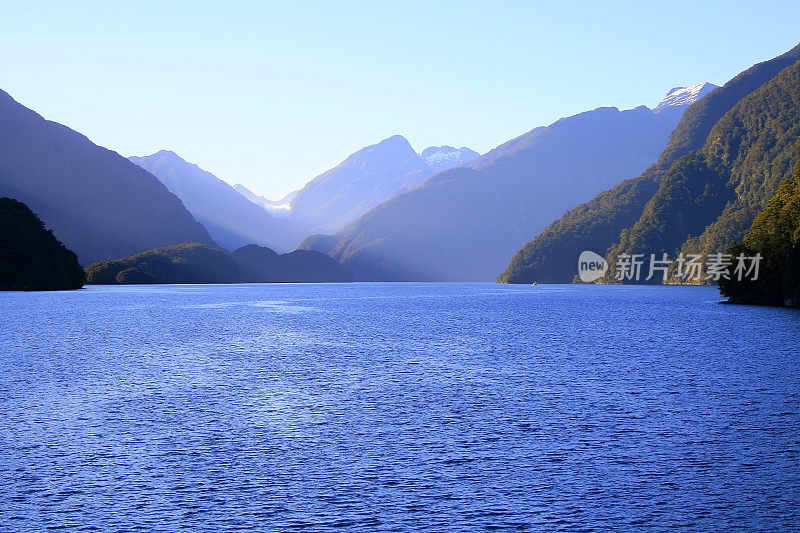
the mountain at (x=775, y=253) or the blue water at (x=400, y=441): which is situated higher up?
the mountain at (x=775, y=253)

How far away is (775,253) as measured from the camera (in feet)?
474

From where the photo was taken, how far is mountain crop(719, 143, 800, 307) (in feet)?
460

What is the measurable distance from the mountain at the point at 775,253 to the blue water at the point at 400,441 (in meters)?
82.8

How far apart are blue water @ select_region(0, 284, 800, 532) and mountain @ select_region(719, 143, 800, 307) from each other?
82803mm

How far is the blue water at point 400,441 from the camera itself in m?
20.5

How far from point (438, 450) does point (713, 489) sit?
10.1 metres

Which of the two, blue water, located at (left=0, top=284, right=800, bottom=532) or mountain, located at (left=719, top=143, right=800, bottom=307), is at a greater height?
mountain, located at (left=719, top=143, right=800, bottom=307)

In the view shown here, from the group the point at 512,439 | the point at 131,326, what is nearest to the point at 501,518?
the point at 512,439

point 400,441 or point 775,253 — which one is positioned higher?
point 775,253

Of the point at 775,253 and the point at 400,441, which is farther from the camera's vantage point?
the point at 775,253

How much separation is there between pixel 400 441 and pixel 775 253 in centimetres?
13684

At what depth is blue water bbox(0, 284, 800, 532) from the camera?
20.5m

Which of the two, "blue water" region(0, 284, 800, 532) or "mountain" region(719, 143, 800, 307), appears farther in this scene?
"mountain" region(719, 143, 800, 307)

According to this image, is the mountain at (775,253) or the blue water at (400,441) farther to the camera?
the mountain at (775,253)
